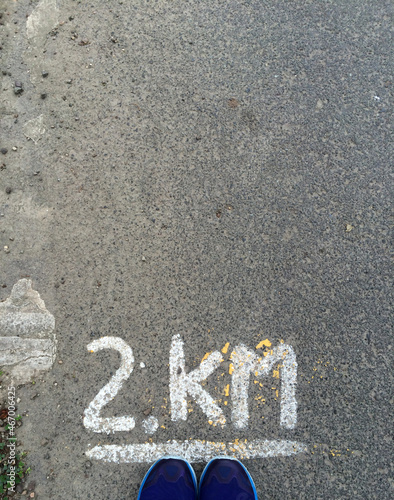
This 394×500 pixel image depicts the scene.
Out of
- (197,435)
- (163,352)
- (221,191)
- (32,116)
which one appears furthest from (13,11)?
(197,435)

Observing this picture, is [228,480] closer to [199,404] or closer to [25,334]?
[199,404]

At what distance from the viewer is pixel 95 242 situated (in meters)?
2.18

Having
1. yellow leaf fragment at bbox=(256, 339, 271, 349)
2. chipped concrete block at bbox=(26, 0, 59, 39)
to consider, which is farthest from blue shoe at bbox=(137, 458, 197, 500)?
chipped concrete block at bbox=(26, 0, 59, 39)

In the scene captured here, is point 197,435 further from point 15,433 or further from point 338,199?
point 338,199

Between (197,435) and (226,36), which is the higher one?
(226,36)

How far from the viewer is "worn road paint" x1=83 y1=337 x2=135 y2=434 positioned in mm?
2049

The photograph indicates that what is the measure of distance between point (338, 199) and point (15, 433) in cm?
264

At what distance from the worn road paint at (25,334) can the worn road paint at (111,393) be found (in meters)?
0.30

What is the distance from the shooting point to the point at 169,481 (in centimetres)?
203

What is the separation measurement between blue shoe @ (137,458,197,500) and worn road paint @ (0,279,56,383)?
0.95 m

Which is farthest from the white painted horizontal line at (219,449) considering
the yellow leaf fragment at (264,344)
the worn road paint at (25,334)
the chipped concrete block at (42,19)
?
the chipped concrete block at (42,19)

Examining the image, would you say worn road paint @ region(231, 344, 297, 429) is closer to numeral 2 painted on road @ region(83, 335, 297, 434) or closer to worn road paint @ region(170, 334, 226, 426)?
numeral 2 painted on road @ region(83, 335, 297, 434)

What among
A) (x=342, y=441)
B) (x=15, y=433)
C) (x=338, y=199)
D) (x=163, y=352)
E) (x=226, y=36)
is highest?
(x=226, y=36)

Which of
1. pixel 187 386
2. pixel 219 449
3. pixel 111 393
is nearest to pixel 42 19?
pixel 111 393
